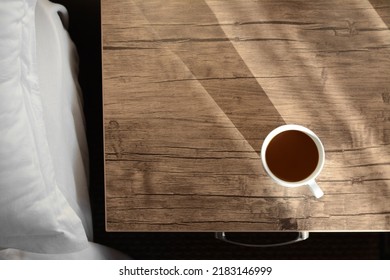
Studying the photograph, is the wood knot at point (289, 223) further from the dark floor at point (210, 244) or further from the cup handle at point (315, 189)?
the dark floor at point (210, 244)

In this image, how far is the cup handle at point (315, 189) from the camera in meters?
0.79

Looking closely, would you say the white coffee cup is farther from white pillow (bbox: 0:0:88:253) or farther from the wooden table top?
white pillow (bbox: 0:0:88:253)

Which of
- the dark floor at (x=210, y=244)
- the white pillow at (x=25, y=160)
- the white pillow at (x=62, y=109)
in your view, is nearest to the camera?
the white pillow at (x=25, y=160)

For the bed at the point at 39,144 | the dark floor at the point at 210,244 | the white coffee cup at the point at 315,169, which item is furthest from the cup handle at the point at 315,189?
the dark floor at the point at 210,244

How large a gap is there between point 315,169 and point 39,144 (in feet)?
1.32

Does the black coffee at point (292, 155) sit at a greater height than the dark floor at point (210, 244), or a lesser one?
greater

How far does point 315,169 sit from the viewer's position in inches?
31.7

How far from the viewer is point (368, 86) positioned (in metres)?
0.85

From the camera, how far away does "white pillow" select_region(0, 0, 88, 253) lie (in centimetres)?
77

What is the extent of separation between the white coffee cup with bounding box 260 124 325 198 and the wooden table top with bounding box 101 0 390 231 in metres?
0.04

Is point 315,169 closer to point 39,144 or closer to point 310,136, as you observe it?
point 310,136

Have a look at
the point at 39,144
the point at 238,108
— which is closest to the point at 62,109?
the point at 39,144

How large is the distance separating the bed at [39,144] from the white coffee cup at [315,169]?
300 mm
